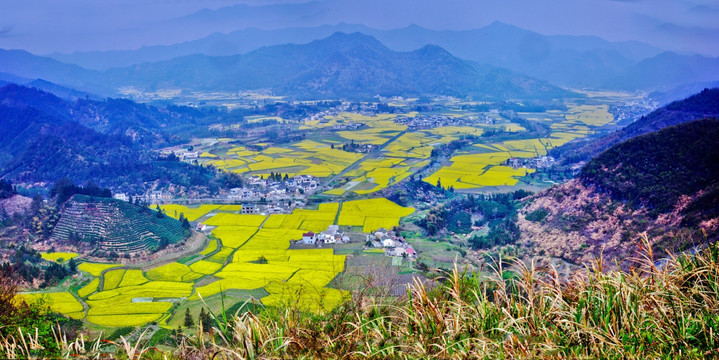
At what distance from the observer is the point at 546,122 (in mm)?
82812

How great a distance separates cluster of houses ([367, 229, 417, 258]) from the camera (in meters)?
25.2

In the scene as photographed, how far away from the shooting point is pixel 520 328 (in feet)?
15.9

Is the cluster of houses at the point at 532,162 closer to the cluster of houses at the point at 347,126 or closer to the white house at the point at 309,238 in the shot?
the white house at the point at 309,238

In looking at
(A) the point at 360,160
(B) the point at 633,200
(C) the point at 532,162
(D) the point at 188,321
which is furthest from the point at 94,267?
(C) the point at 532,162

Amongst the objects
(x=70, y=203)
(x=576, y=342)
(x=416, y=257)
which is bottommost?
(x=416, y=257)

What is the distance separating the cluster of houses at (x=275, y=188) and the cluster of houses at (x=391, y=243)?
42.5 feet

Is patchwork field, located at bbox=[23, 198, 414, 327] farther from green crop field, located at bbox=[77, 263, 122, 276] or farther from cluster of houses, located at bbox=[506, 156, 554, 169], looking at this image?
cluster of houses, located at bbox=[506, 156, 554, 169]

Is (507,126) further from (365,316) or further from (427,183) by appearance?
(365,316)

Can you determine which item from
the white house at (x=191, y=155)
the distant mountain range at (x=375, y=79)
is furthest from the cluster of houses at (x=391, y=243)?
the distant mountain range at (x=375, y=79)

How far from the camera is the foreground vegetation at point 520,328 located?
4613mm

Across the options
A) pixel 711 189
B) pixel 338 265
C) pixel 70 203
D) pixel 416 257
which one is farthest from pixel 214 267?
pixel 711 189

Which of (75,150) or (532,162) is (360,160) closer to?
(532,162)

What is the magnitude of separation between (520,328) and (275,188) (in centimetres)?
3726

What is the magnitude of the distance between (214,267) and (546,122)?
74.0 metres
